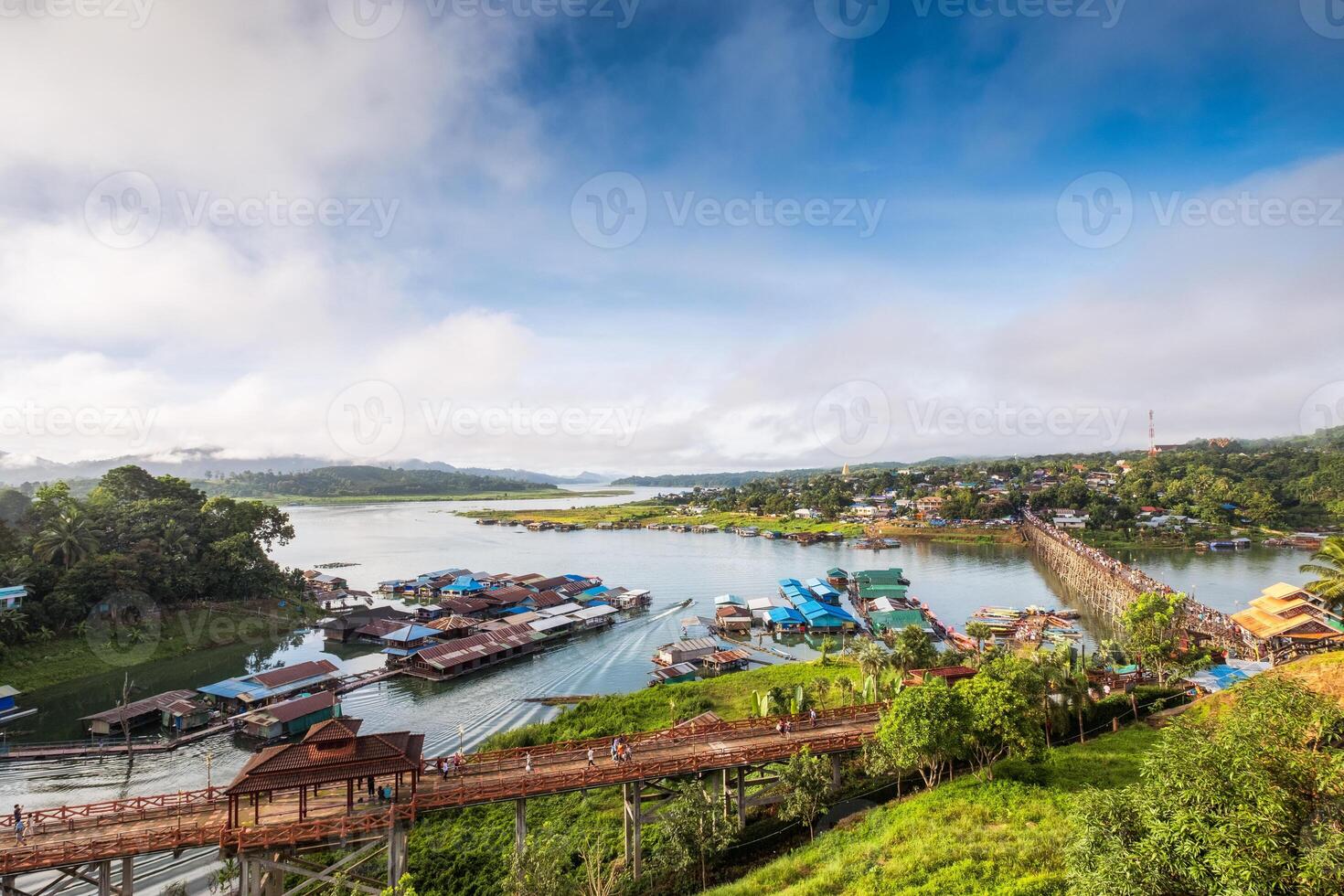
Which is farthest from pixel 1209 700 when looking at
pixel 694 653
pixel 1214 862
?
pixel 694 653

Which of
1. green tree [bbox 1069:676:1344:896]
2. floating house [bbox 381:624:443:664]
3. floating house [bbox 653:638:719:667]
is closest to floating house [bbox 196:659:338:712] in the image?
floating house [bbox 381:624:443:664]

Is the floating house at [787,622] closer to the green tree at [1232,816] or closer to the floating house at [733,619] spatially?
the floating house at [733,619]

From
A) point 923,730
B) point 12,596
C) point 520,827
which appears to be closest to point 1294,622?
point 923,730

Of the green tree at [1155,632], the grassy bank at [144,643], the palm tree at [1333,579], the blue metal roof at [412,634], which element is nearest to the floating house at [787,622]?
the green tree at [1155,632]

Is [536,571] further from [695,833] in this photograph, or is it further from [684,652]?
[695,833]

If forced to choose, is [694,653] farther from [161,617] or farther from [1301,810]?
[161,617]
